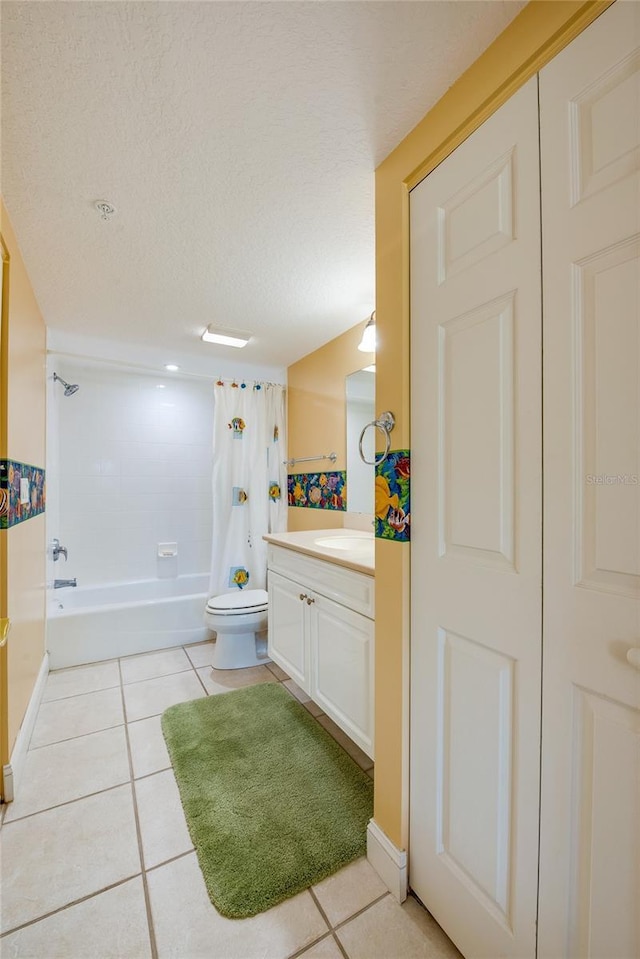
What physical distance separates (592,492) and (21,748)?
2.29 metres

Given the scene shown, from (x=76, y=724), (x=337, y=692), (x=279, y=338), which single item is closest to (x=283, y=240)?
(x=279, y=338)

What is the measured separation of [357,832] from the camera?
134cm

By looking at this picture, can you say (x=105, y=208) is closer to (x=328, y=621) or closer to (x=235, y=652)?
(x=328, y=621)

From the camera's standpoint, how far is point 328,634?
5.49ft

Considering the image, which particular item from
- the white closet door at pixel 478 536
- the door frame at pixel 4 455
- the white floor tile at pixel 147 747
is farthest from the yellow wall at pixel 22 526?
the white closet door at pixel 478 536

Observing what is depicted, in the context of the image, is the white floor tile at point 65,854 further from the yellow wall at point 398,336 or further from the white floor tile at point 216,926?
the yellow wall at point 398,336

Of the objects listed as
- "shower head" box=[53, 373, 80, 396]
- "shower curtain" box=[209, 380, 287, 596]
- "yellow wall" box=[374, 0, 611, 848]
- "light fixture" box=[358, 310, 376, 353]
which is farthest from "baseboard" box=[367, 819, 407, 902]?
"shower head" box=[53, 373, 80, 396]

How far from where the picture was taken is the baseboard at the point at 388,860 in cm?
113

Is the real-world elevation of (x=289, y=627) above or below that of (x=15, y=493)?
below

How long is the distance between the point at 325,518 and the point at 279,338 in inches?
52.4

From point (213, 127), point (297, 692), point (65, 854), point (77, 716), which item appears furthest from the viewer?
point (297, 692)

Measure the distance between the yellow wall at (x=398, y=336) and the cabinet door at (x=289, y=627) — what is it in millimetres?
683

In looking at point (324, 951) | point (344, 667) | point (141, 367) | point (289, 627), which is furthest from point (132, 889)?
point (141, 367)

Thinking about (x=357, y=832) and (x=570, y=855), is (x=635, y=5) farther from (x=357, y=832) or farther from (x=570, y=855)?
(x=357, y=832)
